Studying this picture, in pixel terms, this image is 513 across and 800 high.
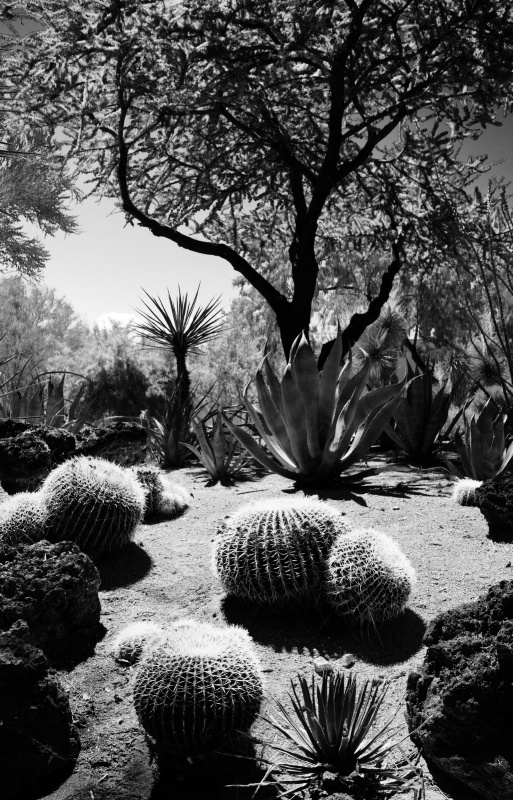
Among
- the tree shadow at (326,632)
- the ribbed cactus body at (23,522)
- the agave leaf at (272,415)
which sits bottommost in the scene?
the tree shadow at (326,632)

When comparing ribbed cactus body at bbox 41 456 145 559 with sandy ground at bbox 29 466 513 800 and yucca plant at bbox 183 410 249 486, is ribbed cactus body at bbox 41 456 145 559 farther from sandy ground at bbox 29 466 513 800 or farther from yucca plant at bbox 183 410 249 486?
yucca plant at bbox 183 410 249 486

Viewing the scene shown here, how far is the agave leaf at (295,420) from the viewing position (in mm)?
6555

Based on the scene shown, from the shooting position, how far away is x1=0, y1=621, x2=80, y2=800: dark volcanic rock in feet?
9.39

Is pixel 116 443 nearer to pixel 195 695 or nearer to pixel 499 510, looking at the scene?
pixel 499 510

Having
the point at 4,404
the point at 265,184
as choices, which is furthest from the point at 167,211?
the point at 4,404

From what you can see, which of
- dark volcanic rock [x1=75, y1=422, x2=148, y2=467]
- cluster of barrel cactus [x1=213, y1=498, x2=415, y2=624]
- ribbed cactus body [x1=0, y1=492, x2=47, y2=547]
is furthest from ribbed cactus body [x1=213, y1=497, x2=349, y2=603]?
dark volcanic rock [x1=75, y1=422, x2=148, y2=467]

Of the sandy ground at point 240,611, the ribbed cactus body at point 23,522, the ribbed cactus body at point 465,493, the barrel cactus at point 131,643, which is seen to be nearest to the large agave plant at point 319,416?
the sandy ground at point 240,611

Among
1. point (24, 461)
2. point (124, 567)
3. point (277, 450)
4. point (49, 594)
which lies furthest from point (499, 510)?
point (24, 461)

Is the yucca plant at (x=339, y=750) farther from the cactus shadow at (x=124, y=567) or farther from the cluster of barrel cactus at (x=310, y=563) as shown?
the cactus shadow at (x=124, y=567)

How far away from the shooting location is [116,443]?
7.21 m

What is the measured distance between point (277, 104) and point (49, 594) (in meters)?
11.9

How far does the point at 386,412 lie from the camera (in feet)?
21.5

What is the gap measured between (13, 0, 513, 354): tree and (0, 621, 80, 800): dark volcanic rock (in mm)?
7208

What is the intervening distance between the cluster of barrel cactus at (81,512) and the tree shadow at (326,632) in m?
1.19
